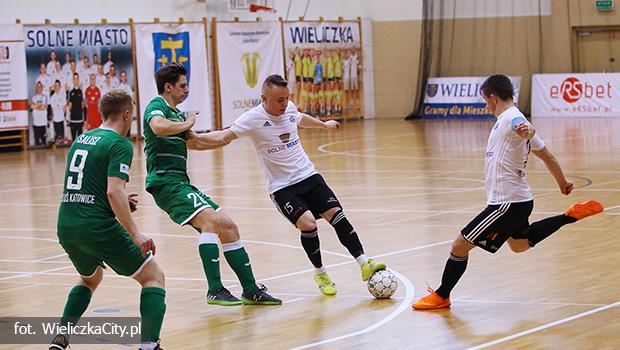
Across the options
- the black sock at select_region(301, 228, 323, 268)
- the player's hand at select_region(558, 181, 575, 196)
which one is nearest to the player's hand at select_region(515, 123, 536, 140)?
the player's hand at select_region(558, 181, 575, 196)

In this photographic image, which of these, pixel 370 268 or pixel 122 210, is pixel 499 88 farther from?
pixel 122 210

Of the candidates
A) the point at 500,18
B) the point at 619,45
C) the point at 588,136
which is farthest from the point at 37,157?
the point at 619,45

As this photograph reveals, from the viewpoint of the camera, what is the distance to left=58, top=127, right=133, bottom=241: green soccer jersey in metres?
6.26

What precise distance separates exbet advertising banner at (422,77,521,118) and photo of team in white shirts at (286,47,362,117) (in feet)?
7.62

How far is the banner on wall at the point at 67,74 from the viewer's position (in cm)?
2588

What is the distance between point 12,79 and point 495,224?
20013 millimetres

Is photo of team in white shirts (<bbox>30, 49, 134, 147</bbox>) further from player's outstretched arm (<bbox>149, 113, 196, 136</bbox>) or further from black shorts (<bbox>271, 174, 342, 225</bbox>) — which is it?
player's outstretched arm (<bbox>149, 113, 196, 136</bbox>)

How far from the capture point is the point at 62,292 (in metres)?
8.87

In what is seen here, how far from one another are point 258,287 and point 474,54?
78.1ft

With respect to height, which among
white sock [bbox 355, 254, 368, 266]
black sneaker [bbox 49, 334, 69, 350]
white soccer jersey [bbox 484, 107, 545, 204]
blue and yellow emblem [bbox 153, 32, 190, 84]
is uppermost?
blue and yellow emblem [bbox 153, 32, 190, 84]

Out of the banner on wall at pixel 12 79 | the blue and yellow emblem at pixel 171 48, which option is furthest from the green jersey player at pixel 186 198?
the blue and yellow emblem at pixel 171 48

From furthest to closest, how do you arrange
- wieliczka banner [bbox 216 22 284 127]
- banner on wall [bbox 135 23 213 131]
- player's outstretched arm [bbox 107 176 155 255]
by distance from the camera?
wieliczka banner [bbox 216 22 284 127] → banner on wall [bbox 135 23 213 131] → player's outstretched arm [bbox 107 176 155 255]

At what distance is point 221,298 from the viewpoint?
809cm

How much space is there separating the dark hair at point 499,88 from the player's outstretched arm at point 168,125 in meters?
2.13
